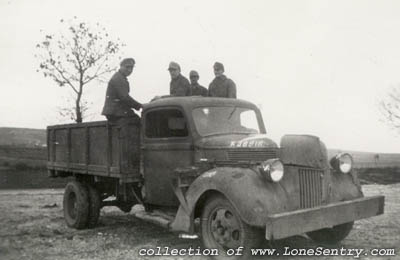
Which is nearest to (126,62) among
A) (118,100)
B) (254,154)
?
(118,100)

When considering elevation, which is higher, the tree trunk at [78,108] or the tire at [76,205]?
the tree trunk at [78,108]

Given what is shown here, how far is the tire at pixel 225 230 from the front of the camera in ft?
14.6

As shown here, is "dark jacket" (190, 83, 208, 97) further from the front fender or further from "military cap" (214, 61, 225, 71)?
the front fender

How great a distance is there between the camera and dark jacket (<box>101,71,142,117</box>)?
261 inches

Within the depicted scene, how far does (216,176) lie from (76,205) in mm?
3334

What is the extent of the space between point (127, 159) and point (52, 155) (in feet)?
8.48

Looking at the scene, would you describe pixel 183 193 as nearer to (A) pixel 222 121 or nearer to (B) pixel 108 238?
(A) pixel 222 121

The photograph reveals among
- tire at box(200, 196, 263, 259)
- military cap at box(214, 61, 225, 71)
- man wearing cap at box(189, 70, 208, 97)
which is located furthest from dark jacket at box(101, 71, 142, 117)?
tire at box(200, 196, 263, 259)

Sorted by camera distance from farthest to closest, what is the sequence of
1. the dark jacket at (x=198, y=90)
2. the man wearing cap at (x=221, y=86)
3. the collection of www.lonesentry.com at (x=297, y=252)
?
the dark jacket at (x=198, y=90) < the man wearing cap at (x=221, y=86) < the collection of www.lonesentry.com at (x=297, y=252)

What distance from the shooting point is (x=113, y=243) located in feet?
19.4

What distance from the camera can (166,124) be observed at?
19.7 feet

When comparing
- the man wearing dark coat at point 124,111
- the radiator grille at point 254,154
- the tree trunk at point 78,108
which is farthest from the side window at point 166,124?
the tree trunk at point 78,108

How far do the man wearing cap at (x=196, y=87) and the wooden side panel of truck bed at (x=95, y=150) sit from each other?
5.35 feet

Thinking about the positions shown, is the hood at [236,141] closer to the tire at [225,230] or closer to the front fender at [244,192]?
the front fender at [244,192]
